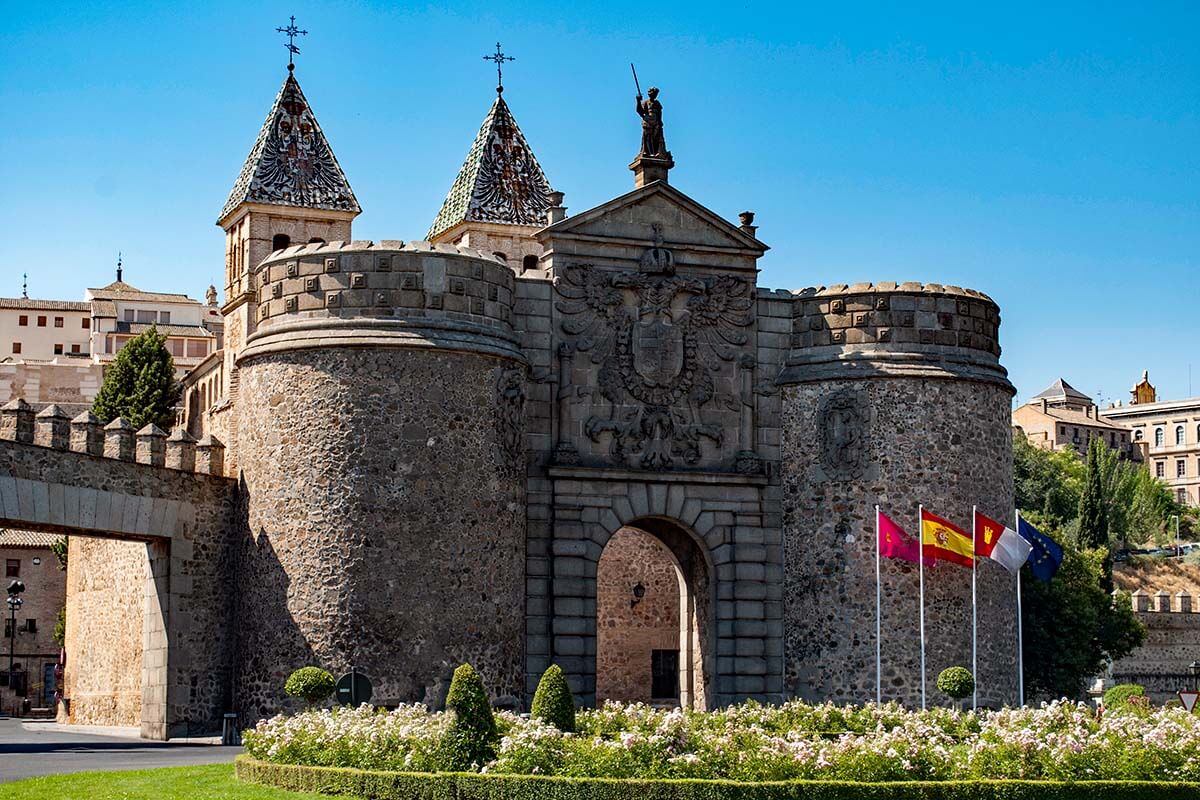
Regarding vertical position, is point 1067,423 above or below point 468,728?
above

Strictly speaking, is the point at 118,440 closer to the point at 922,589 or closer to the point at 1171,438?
the point at 922,589

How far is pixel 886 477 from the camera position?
38531 millimetres

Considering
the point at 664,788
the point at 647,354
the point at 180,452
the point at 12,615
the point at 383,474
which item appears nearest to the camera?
the point at 664,788

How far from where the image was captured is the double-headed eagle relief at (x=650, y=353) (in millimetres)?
37812

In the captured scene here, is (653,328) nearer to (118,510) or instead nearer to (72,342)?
(118,510)

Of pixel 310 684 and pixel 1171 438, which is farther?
pixel 1171 438

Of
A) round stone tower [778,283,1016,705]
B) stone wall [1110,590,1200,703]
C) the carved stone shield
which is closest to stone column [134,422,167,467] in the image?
the carved stone shield

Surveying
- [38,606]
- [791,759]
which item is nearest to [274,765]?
[791,759]

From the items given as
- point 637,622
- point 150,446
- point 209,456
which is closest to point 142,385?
point 637,622

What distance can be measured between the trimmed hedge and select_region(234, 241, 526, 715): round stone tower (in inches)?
383

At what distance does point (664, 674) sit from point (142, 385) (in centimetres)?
3053

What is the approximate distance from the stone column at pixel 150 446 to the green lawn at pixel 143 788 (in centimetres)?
1105

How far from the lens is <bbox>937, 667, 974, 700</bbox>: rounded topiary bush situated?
34344 mm

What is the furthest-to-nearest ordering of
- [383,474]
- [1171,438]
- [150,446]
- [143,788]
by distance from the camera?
1. [1171,438]
2. [150,446]
3. [383,474]
4. [143,788]
